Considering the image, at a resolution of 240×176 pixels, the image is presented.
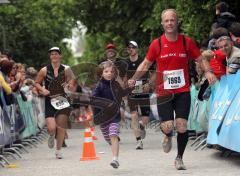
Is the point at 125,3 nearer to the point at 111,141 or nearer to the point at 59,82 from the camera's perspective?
the point at 59,82

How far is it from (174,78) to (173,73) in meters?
0.07

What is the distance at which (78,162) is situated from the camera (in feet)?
44.6

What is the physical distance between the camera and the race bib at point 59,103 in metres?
14.5

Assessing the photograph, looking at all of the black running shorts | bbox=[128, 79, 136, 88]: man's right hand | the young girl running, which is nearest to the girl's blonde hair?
the young girl running

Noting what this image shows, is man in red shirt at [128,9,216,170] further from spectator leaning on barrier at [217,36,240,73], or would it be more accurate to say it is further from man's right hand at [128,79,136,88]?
spectator leaning on barrier at [217,36,240,73]

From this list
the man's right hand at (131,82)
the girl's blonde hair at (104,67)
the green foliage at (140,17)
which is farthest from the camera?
the green foliage at (140,17)

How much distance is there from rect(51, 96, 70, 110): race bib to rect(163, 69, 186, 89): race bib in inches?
132

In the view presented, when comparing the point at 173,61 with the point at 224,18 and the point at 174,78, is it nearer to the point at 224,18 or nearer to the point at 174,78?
the point at 174,78

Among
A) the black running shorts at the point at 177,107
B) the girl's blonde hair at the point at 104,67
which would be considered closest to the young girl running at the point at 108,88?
the girl's blonde hair at the point at 104,67

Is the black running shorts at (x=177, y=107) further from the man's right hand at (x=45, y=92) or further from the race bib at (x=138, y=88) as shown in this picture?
the man's right hand at (x=45, y=92)

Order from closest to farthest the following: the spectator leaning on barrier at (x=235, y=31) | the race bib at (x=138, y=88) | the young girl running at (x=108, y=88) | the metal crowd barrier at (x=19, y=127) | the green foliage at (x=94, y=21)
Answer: the young girl running at (x=108, y=88)
the race bib at (x=138, y=88)
the metal crowd barrier at (x=19, y=127)
the spectator leaning on barrier at (x=235, y=31)
the green foliage at (x=94, y=21)

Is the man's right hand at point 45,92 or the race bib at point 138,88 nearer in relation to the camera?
the race bib at point 138,88

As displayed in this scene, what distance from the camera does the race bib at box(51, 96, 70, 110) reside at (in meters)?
14.5

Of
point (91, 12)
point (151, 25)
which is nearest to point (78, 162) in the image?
point (151, 25)
